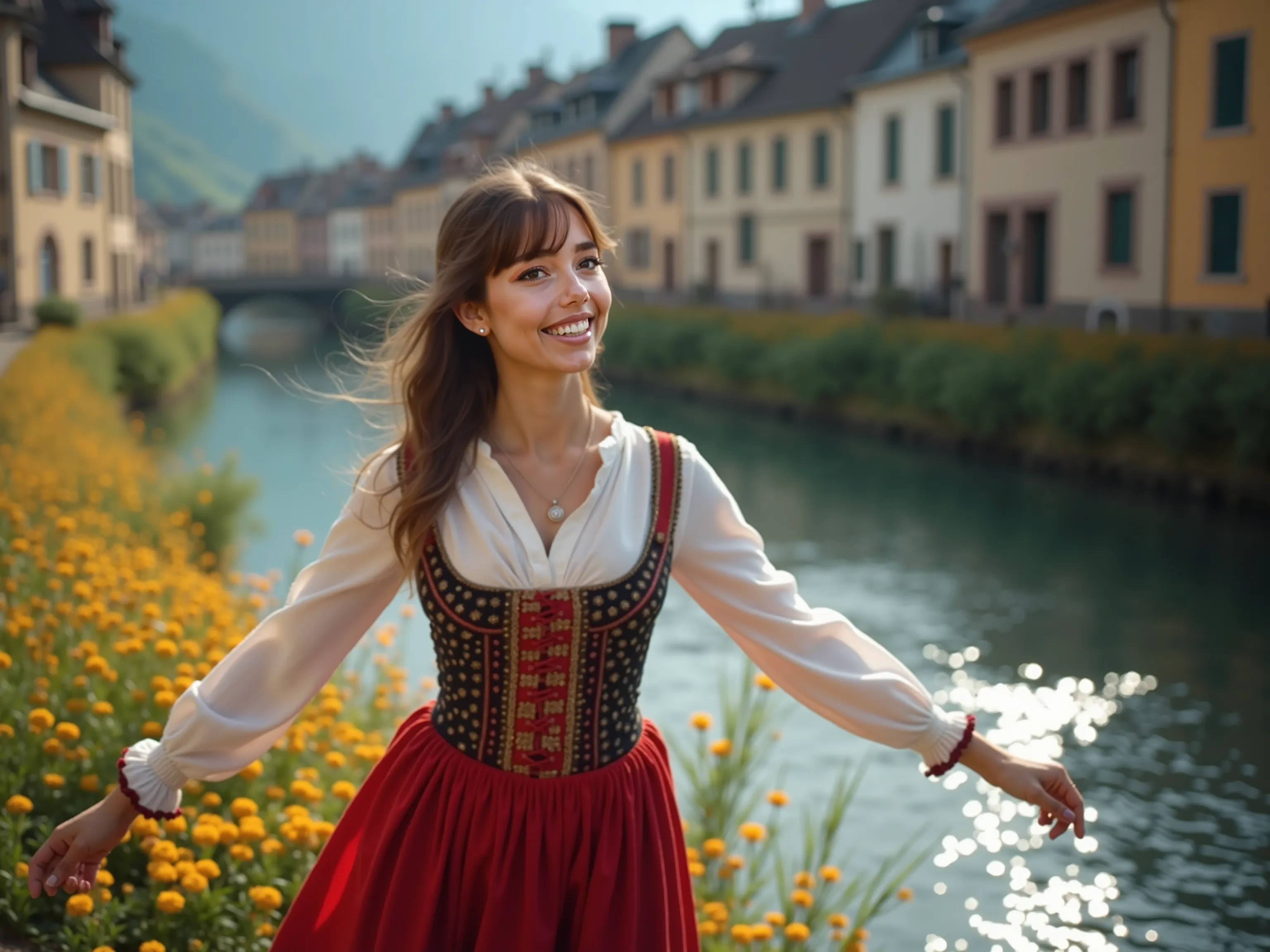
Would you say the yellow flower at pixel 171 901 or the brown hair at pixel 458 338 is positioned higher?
the brown hair at pixel 458 338

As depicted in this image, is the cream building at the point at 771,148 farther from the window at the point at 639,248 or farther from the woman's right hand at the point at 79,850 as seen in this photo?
the woman's right hand at the point at 79,850

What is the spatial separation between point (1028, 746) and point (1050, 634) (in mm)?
3223

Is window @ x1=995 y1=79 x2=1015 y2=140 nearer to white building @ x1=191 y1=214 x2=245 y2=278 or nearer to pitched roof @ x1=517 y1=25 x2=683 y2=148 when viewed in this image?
pitched roof @ x1=517 y1=25 x2=683 y2=148

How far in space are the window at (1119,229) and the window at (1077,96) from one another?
1.74 m

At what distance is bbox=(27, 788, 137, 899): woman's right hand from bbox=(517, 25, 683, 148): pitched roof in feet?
154

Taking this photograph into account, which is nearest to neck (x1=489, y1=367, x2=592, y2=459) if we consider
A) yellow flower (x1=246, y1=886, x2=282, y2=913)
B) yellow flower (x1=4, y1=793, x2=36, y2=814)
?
yellow flower (x1=246, y1=886, x2=282, y2=913)

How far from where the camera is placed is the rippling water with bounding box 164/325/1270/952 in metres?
7.44

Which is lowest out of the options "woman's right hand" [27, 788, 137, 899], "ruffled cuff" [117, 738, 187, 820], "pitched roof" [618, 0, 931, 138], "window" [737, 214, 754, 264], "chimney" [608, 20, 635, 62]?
"woman's right hand" [27, 788, 137, 899]

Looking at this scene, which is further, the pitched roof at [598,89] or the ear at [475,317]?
the pitched roof at [598,89]

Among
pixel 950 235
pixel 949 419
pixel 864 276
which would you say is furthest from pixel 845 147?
pixel 949 419

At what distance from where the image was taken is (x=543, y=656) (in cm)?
260

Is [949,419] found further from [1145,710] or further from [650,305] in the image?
[650,305]

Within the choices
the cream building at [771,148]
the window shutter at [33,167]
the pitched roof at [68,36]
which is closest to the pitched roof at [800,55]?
the cream building at [771,148]

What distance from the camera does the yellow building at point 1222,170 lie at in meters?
21.5
